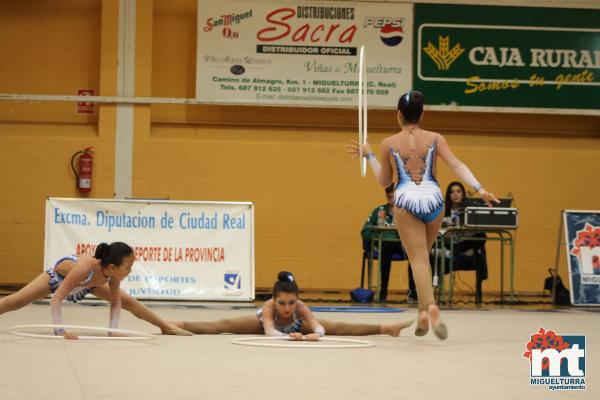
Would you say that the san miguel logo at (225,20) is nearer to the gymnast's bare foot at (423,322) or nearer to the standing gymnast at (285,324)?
the standing gymnast at (285,324)

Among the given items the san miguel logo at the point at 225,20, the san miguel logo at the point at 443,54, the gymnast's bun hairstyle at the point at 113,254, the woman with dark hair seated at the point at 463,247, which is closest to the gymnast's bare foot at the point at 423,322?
the gymnast's bun hairstyle at the point at 113,254

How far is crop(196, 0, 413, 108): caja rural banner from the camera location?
521 inches

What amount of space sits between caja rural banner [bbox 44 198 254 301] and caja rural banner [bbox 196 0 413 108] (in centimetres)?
332

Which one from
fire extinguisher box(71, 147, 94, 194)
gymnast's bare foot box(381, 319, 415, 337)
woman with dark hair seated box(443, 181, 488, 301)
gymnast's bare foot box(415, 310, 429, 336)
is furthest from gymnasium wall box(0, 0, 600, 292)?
gymnast's bare foot box(415, 310, 429, 336)

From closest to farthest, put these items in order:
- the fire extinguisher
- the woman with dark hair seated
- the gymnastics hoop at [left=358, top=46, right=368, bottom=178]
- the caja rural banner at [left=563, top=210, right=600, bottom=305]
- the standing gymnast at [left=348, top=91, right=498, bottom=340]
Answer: the standing gymnast at [left=348, top=91, right=498, bottom=340] → the gymnastics hoop at [left=358, top=46, right=368, bottom=178] → the caja rural banner at [left=563, top=210, right=600, bottom=305] → the woman with dark hair seated → the fire extinguisher

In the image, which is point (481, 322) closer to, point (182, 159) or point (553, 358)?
point (553, 358)

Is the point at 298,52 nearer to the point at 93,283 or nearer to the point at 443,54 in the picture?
the point at 443,54

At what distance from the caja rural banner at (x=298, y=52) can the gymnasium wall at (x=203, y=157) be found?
15.5 inches

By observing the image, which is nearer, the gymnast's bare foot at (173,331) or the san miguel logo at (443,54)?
the gymnast's bare foot at (173,331)

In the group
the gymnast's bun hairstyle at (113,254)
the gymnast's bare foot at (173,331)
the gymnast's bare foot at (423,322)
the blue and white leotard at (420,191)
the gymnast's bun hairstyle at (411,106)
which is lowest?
the gymnast's bare foot at (173,331)

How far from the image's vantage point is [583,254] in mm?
11289

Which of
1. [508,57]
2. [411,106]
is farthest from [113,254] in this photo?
[508,57]

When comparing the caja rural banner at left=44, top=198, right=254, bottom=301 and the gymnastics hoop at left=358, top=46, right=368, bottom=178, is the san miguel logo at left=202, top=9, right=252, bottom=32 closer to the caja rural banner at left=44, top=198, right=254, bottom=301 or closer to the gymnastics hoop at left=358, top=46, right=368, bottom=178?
the caja rural banner at left=44, top=198, right=254, bottom=301

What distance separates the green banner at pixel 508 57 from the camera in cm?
1340
